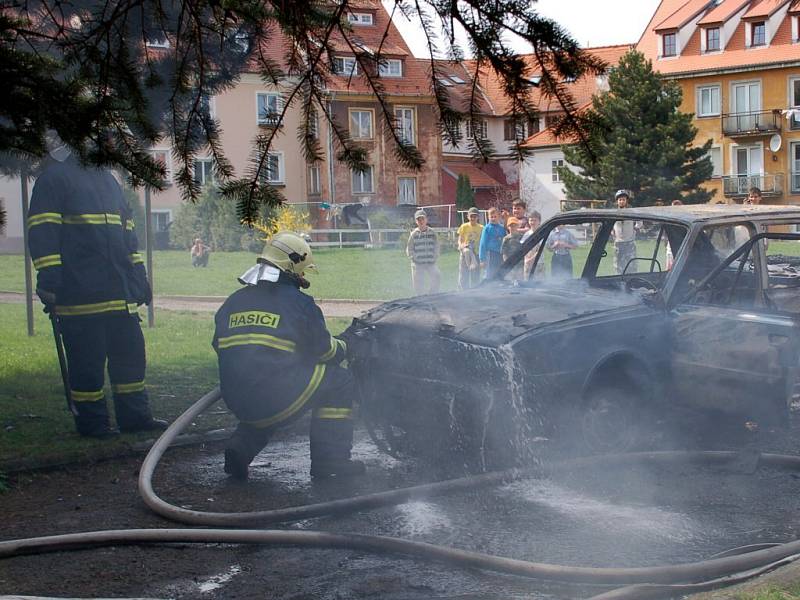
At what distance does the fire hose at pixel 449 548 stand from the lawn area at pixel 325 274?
13084 millimetres

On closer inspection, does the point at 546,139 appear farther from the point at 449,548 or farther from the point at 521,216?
the point at 521,216

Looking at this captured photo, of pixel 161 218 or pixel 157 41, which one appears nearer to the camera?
pixel 157 41

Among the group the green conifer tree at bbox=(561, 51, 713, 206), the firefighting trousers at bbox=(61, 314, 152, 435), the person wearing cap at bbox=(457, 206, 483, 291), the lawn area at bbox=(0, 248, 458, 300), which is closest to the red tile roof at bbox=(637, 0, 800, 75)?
the green conifer tree at bbox=(561, 51, 713, 206)

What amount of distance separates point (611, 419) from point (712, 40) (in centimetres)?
5043

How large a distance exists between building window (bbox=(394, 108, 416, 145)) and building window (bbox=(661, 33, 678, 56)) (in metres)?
52.1

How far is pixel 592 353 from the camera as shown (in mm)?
6270

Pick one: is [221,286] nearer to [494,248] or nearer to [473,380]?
[494,248]

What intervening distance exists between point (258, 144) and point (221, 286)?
19203mm

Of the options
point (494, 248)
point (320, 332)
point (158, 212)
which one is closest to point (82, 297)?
point (320, 332)

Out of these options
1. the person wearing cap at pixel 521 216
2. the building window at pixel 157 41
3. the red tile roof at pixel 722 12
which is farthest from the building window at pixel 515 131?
the red tile roof at pixel 722 12

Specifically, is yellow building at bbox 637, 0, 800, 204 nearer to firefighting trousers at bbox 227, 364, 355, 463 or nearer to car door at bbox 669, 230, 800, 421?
car door at bbox 669, 230, 800, 421

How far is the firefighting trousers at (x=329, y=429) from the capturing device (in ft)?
20.6

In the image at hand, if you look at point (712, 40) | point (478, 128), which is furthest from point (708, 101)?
point (478, 128)

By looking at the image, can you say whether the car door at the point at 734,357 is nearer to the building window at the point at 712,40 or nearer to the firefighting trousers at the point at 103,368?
the firefighting trousers at the point at 103,368
